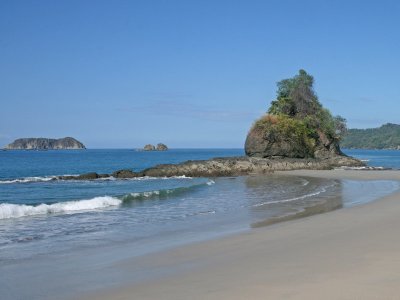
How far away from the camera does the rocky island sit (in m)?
53.0

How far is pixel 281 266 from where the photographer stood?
28.1ft

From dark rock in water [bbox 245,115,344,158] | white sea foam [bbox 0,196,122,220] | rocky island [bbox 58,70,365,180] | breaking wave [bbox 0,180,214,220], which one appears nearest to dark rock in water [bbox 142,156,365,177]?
rocky island [bbox 58,70,365,180]

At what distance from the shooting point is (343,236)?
11.8 m

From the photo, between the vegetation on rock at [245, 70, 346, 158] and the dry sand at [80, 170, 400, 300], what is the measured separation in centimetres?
4925

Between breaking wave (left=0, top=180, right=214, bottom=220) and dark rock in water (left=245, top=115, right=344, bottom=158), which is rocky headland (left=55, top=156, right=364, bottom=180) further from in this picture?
breaking wave (left=0, top=180, right=214, bottom=220)

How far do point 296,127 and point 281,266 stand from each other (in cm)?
5916

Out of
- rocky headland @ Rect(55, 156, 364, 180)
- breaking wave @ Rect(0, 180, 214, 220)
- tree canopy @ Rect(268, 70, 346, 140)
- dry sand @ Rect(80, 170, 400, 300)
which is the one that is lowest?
breaking wave @ Rect(0, 180, 214, 220)

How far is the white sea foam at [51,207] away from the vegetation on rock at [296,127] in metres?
40.4

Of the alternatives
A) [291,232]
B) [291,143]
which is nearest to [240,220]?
[291,232]

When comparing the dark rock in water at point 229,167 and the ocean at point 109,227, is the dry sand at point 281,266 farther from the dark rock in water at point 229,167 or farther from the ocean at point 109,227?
the dark rock in water at point 229,167

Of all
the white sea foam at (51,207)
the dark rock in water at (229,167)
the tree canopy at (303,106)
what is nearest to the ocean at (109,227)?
the white sea foam at (51,207)

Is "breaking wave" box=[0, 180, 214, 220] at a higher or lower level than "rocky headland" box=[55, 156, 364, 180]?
lower

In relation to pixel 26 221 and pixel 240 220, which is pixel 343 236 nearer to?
pixel 240 220

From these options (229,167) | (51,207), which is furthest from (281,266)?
(229,167)
